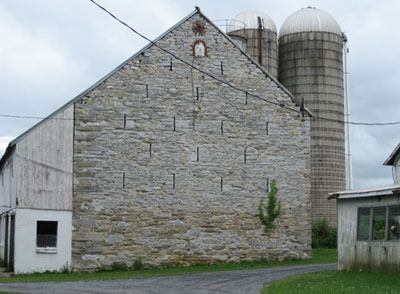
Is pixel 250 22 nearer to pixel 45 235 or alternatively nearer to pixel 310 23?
pixel 310 23

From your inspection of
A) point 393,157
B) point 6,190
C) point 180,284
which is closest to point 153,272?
point 180,284

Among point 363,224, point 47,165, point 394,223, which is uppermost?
point 47,165

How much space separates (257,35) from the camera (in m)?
36.2

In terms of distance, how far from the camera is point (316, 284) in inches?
649

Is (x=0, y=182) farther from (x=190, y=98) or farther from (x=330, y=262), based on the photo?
(x=330, y=262)

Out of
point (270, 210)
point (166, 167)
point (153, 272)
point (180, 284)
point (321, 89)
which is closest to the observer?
point (180, 284)

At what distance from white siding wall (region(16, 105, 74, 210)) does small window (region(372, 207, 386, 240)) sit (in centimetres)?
1022

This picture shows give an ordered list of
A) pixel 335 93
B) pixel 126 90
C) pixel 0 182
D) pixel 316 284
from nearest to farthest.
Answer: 1. pixel 316 284
2. pixel 126 90
3. pixel 0 182
4. pixel 335 93

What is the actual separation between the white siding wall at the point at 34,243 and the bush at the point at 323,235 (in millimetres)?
13429

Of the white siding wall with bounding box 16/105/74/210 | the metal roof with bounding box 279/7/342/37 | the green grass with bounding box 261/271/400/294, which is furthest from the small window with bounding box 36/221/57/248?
the metal roof with bounding box 279/7/342/37

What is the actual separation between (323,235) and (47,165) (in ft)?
49.1

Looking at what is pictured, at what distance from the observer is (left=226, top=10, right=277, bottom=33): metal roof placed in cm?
3669

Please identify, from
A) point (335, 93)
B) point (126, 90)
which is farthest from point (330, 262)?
point (335, 93)

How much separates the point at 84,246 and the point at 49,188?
92.6 inches
